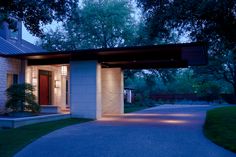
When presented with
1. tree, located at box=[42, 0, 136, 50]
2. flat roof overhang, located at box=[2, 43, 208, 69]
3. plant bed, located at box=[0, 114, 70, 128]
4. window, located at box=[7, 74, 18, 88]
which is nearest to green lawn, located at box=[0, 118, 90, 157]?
plant bed, located at box=[0, 114, 70, 128]

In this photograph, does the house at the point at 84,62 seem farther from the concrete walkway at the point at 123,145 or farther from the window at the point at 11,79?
the concrete walkway at the point at 123,145

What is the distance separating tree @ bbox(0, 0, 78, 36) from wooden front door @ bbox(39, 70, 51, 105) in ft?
37.7

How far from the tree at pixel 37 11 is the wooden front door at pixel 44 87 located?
37.7ft

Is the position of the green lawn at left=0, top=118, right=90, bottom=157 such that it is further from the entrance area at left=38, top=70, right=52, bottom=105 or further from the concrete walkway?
the entrance area at left=38, top=70, right=52, bottom=105

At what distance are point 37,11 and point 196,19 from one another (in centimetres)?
642

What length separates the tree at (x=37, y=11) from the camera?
828cm

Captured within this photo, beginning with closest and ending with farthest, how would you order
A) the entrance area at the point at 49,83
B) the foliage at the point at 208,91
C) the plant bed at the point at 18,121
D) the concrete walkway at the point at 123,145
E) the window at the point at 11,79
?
the concrete walkway at the point at 123,145 < the plant bed at the point at 18,121 < the window at the point at 11,79 < the entrance area at the point at 49,83 < the foliage at the point at 208,91

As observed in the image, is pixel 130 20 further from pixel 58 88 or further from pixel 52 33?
pixel 58 88

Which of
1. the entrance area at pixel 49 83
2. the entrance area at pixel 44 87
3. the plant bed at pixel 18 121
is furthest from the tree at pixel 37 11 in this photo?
the entrance area at pixel 44 87

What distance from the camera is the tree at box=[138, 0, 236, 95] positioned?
36.9 feet

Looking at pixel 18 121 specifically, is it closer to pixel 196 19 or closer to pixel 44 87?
pixel 196 19

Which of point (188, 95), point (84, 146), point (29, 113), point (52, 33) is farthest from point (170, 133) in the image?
point (188, 95)

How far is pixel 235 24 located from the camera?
1244cm

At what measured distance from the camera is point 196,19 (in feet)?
41.5
